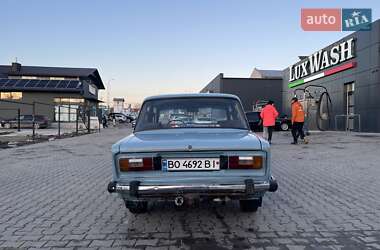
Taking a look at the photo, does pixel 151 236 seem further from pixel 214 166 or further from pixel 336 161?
pixel 336 161

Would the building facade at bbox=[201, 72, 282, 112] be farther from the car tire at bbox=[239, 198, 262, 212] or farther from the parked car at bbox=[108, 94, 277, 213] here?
the parked car at bbox=[108, 94, 277, 213]

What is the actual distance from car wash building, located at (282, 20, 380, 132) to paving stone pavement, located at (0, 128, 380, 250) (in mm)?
13754

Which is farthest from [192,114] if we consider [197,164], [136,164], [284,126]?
[284,126]

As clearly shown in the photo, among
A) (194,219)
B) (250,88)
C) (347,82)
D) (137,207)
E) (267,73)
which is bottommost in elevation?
(194,219)

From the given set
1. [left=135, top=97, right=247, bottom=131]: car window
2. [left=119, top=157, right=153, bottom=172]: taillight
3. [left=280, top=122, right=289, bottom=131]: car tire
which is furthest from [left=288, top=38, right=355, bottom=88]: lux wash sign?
[left=119, top=157, right=153, bottom=172]: taillight

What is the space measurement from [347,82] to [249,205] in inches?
787

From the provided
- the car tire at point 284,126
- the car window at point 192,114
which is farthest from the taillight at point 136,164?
the car tire at point 284,126

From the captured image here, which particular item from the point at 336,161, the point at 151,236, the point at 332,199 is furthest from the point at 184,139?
the point at 336,161

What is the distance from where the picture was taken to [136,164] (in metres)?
3.80

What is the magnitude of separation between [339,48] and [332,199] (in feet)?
65.9

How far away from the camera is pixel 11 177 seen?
25.2ft

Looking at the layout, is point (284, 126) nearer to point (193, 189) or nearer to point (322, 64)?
point (322, 64)

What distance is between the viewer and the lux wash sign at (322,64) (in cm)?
2194

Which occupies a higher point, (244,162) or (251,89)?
(251,89)
